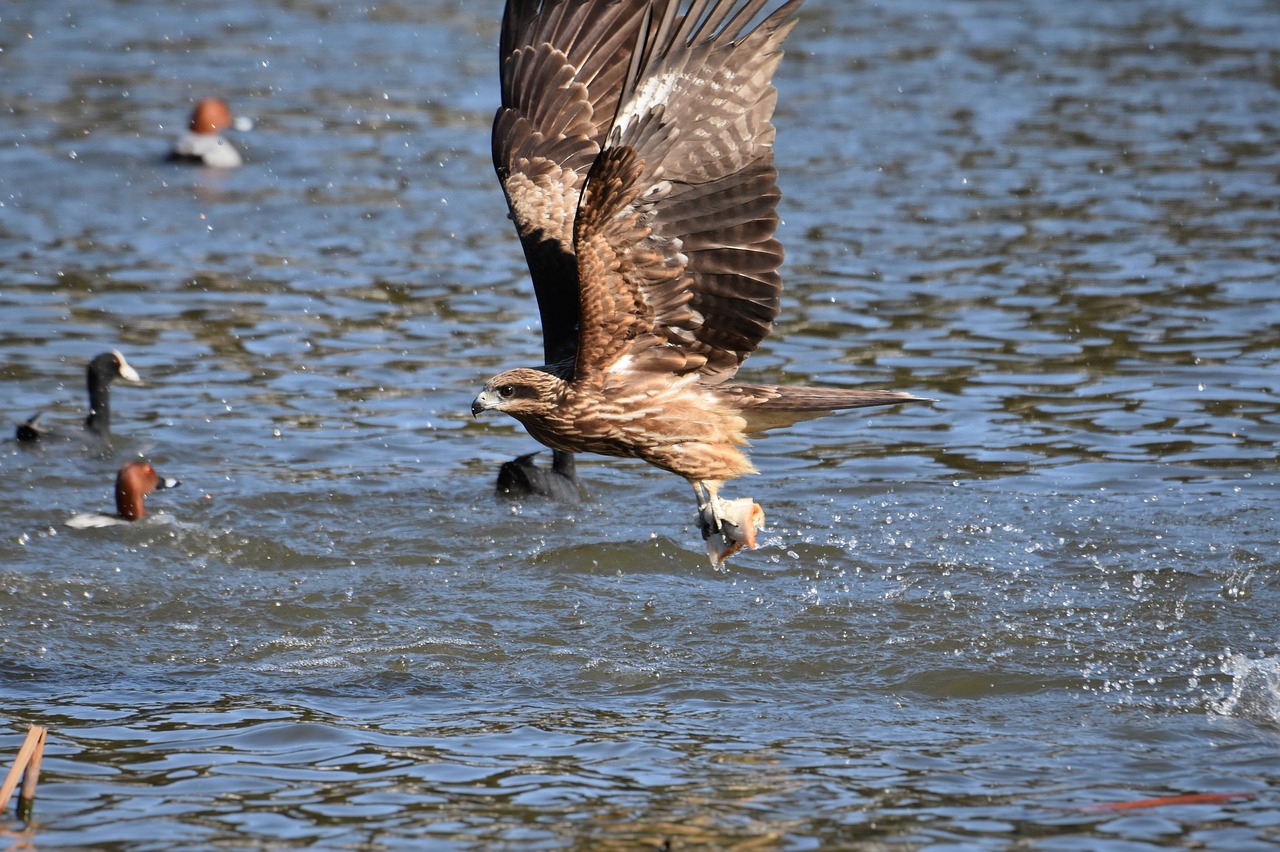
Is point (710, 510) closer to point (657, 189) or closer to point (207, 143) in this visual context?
point (657, 189)

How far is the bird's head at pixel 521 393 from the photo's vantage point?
20.1 feet

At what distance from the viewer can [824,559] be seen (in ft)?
25.0

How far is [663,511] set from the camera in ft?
27.9

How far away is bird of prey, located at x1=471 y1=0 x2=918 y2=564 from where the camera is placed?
568 centimetres

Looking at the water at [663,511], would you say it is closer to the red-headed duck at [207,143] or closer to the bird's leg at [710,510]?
the red-headed duck at [207,143]

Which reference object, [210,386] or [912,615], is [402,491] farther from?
[912,615]

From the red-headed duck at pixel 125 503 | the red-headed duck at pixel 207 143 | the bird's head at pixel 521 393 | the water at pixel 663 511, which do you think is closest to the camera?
the water at pixel 663 511

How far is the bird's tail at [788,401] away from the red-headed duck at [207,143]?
8.89 m

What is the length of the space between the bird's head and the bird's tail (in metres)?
0.71

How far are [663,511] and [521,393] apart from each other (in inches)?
95.9

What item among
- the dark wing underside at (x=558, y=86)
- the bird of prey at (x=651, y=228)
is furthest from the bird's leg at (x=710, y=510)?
the dark wing underside at (x=558, y=86)

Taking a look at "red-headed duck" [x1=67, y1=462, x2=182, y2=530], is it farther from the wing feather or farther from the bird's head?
the wing feather

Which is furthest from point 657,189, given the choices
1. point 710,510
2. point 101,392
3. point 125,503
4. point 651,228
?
point 101,392

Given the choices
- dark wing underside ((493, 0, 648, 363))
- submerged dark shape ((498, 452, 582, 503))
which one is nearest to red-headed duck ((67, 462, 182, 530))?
submerged dark shape ((498, 452, 582, 503))
